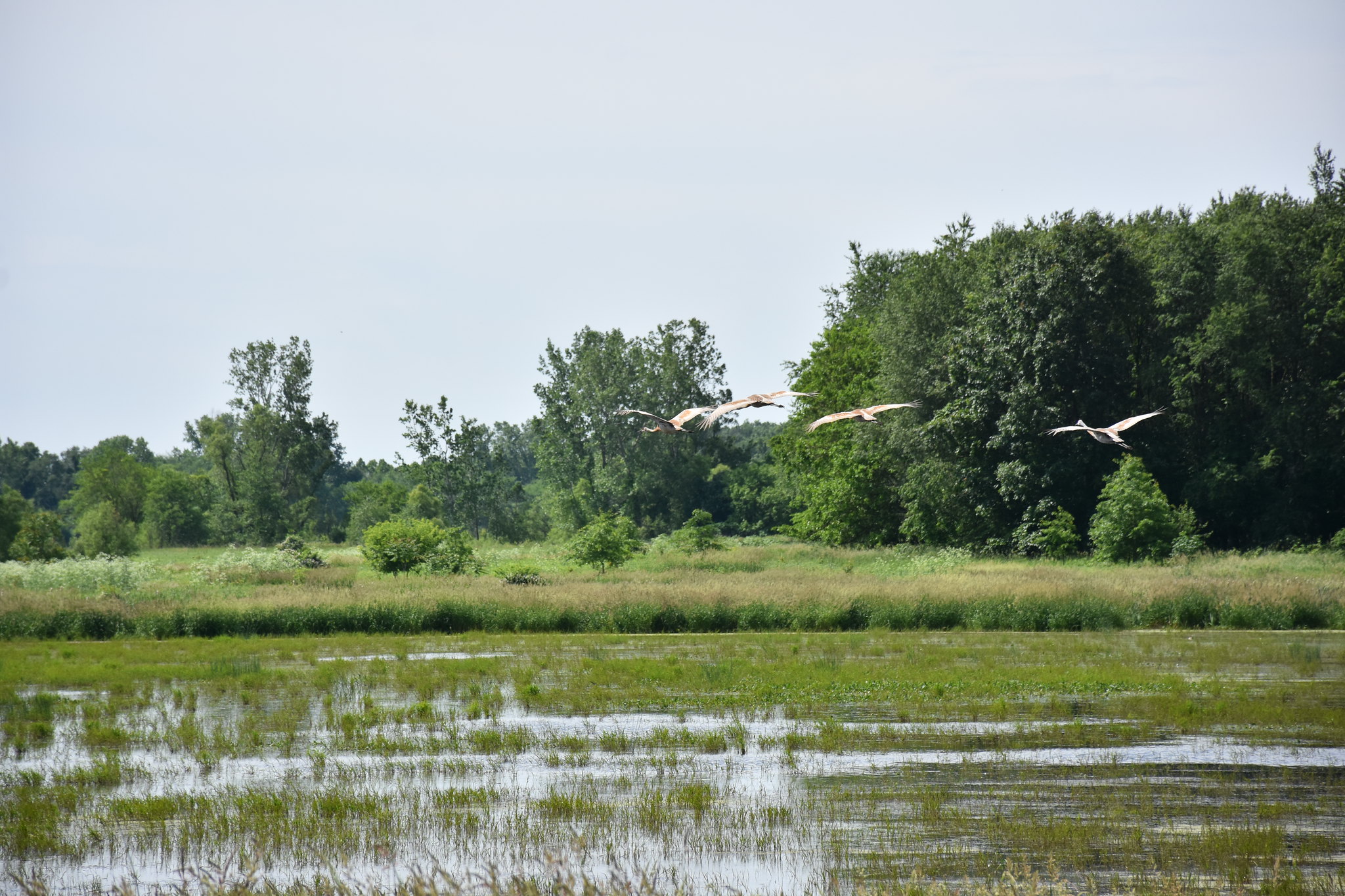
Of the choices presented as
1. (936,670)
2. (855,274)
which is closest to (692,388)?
(855,274)

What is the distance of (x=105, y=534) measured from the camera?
8294 cm

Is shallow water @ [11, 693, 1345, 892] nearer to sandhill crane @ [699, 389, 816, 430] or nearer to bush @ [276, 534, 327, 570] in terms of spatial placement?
sandhill crane @ [699, 389, 816, 430]

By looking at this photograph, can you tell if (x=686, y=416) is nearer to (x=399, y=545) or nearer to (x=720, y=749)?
(x=720, y=749)

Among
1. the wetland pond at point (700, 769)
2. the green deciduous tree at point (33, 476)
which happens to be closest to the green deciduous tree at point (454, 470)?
the wetland pond at point (700, 769)

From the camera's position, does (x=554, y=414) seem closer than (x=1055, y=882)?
No

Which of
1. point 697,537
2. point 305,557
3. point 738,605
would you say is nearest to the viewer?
point 738,605

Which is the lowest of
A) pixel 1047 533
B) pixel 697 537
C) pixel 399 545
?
pixel 1047 533

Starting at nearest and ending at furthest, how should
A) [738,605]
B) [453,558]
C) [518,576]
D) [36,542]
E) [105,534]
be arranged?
1. [738,605]
2. [518,576]
3. [453,558]
4. [36,542]
5. [105,534]

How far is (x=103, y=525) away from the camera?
3337 inches

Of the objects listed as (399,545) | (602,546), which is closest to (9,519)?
(399,545)

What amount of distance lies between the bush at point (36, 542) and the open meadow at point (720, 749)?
32.9 meters

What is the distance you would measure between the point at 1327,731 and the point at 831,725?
736cm

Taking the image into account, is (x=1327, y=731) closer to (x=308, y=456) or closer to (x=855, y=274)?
(x=855, y=274)

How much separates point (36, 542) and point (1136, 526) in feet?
A: 193
